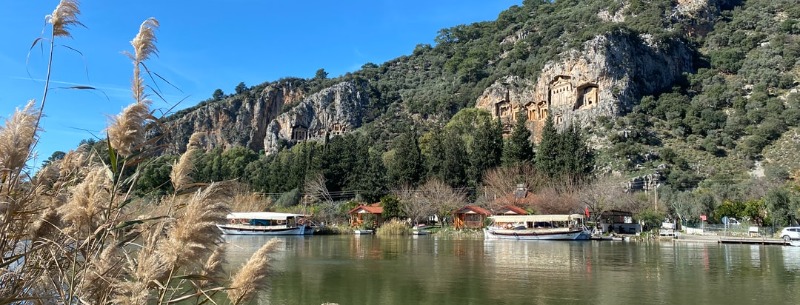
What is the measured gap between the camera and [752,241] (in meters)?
25.9

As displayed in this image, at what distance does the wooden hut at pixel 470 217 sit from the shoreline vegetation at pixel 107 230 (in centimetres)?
3672

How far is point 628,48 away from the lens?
56.6 m

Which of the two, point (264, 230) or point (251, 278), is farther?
point (264, 230)

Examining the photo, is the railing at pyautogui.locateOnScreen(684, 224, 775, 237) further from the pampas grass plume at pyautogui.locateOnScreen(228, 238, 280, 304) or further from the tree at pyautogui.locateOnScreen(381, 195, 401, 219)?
the pampas grass plume at pyautogui.locateOnScreen(228, 238, 280, 304)

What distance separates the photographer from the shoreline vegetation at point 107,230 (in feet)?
6.22

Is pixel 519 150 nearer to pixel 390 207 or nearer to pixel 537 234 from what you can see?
pixel 390 207

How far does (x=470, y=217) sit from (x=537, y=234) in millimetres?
8244

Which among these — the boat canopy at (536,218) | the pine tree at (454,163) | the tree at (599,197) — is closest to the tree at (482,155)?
the pine tree at (454,163)

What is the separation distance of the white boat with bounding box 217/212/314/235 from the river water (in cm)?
1629

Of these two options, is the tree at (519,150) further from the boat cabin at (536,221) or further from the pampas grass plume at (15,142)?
the pampas grass plume at (15,142)

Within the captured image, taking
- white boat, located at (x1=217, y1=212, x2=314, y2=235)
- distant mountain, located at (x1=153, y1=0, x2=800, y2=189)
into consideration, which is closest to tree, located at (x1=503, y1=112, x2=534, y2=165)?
distant mountain, located at (x1=153, y1=0, x2=800, y2=189)

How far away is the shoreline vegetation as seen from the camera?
1.90 m

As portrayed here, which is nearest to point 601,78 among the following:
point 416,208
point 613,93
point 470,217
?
point 613,93

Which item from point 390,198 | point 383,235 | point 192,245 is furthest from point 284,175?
point 192,245
